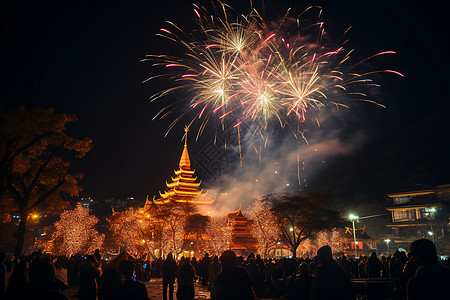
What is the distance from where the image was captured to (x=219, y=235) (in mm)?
45344

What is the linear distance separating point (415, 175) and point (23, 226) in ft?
235

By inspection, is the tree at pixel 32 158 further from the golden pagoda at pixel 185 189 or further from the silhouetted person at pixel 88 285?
the golden pagoda at pixel 185 189

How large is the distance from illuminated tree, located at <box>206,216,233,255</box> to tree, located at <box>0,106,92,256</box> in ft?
90.3

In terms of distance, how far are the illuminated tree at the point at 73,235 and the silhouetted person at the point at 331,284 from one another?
51.2 m

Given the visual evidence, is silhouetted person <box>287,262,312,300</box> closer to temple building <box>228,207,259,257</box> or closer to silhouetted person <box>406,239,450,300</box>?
silhouetted person <box>406,239,450,300</box>

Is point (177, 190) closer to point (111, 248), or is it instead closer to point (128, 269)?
point (111, 248)

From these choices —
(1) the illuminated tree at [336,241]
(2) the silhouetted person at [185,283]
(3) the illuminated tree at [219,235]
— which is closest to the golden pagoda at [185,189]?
(3) the illuminated tree at [219,235]

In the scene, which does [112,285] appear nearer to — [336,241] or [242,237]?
[242,237]

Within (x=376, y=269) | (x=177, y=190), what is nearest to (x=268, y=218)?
(x=177, y=190)

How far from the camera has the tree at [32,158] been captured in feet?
47.3

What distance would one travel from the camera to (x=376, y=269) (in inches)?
445

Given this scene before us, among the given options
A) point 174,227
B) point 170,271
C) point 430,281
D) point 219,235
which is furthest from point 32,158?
point 219,235

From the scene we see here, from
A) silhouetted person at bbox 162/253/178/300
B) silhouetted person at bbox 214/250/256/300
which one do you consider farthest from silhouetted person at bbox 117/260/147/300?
silhouetted person at bbox 162/253/178/300

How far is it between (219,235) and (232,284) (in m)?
42.4
